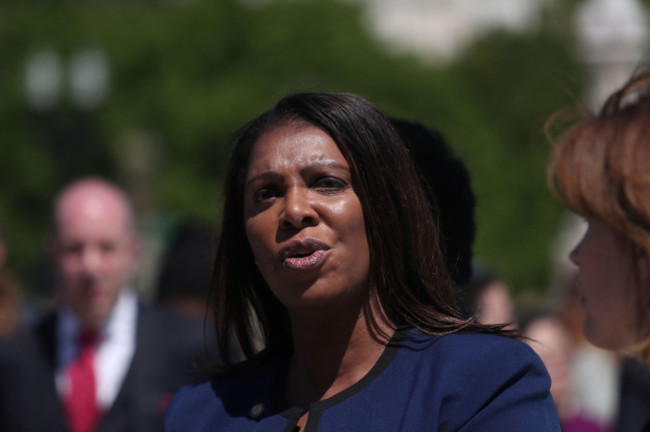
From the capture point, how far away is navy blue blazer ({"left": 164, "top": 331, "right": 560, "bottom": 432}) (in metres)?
2.45

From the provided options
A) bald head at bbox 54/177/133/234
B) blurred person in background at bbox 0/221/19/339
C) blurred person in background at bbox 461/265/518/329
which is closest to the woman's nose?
blurred person in background at bbox 461/265/518/329

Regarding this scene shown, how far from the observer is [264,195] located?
2.75 metres

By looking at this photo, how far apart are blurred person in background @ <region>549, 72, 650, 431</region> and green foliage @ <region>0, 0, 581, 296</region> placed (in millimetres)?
27642

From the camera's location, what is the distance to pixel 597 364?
6992mm

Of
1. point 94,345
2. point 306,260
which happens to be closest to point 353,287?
point 306,260

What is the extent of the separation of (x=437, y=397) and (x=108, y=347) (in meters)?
3.00

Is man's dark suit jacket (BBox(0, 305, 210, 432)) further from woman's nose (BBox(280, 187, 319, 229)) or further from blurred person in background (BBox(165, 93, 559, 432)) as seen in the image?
woman's nose (BBox(280, 187, 319, 229))

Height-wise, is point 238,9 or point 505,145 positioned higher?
point 238,9

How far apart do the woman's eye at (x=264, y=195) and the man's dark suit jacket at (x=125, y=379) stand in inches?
87.1

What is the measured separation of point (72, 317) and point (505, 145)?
31.8 meters

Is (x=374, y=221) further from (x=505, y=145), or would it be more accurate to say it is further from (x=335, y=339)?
(x=505, y=145)

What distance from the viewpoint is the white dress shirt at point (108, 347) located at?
5.02 metres

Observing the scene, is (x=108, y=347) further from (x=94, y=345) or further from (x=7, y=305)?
(x=7, y=305)

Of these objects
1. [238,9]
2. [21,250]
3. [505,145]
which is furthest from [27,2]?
[505,145]
